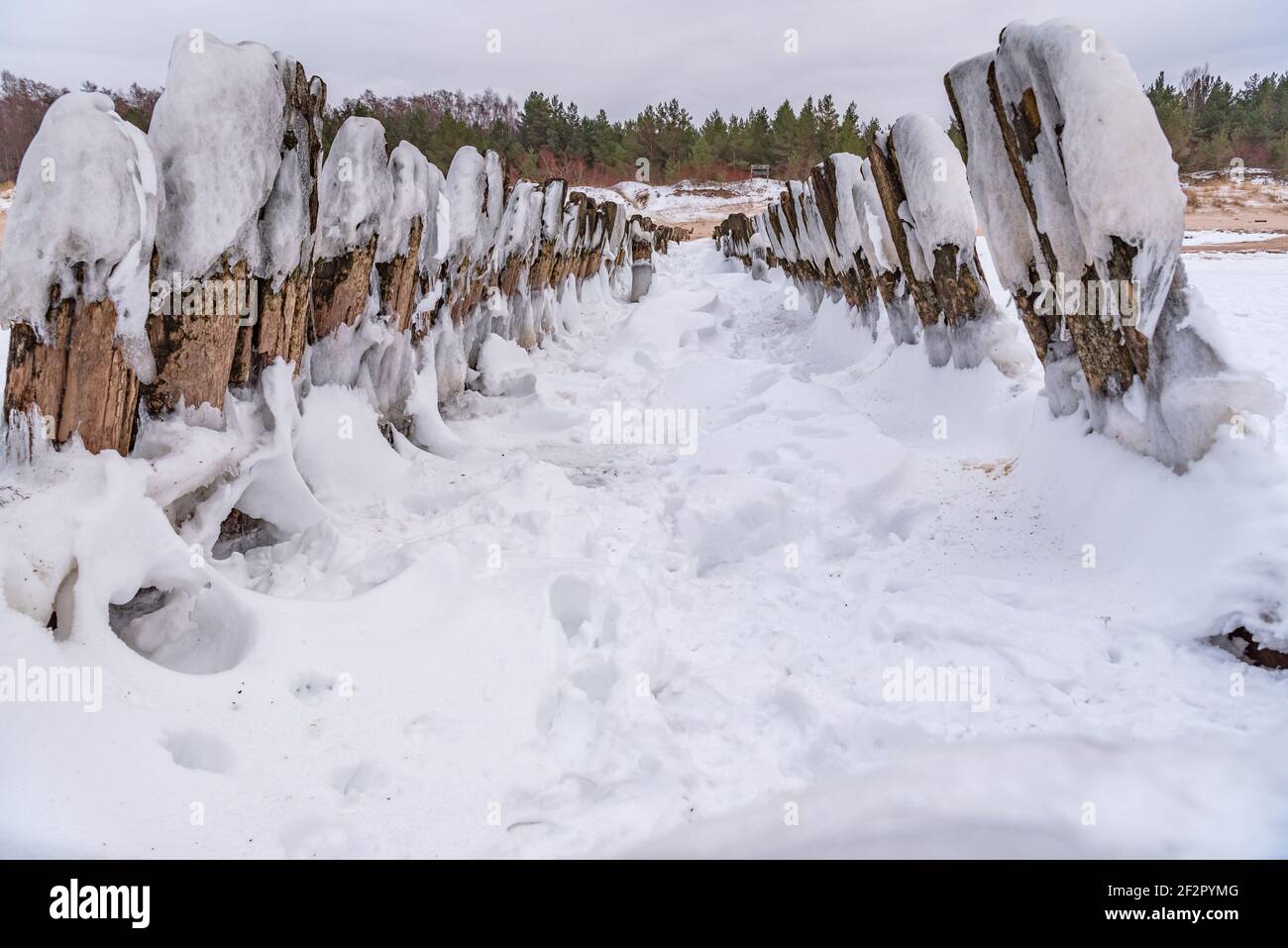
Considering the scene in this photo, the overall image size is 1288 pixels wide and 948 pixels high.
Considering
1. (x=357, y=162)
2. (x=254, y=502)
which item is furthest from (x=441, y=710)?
(x=357, y=162)

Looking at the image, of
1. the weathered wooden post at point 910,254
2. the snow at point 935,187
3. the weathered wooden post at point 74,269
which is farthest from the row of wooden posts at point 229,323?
the snow at point 935,187

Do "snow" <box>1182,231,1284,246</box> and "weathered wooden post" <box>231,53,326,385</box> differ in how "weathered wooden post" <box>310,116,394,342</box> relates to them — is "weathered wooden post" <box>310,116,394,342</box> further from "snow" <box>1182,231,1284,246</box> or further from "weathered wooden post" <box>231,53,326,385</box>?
"snow" <box>1182,231,1284,246</box>

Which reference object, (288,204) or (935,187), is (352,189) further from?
(935,187)

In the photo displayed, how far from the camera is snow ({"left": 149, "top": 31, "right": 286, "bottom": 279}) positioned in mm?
2994

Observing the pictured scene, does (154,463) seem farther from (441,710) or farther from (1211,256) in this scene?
(1211,256)

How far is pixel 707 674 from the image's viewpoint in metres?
2.69

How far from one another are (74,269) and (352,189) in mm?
1923

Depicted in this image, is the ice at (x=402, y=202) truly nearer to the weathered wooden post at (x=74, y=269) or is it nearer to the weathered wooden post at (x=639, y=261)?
the weathered wooden post at (x=74, y=269)

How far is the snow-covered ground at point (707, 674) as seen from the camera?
1890mm

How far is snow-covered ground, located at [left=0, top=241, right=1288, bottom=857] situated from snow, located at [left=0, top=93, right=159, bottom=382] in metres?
0.77

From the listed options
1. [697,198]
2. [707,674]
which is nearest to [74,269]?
[707,674]

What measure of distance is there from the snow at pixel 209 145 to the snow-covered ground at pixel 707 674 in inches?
47.4

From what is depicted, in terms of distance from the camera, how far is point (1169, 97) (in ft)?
110
